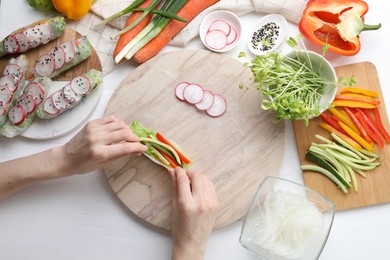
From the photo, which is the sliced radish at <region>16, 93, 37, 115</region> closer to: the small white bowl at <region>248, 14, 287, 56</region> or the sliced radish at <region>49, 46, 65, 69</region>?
the sliced radish at <region>49, 46, 65, 69</region>

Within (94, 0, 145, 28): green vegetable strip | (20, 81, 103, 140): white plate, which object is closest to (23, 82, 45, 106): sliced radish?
(20, 81, 103, 140): white plate

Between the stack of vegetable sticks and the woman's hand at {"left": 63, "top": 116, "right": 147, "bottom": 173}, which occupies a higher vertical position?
the stack of vegetable sticks

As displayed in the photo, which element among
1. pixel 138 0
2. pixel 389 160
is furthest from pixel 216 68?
pixel 389 160

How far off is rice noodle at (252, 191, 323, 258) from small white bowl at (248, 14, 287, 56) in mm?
784

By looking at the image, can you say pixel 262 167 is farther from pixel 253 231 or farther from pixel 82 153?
pixel 82 153

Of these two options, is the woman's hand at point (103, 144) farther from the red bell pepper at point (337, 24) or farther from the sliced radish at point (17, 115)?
the red bell pepper at point (337, 24)

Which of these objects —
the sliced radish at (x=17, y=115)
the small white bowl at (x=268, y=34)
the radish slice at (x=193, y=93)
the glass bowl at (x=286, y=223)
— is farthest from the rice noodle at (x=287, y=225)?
the sliced radish at (x=17, y=115)

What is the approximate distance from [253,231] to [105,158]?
746 millimetres

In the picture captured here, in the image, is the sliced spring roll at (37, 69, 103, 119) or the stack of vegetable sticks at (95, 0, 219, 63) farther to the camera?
the stack of vegetable sticks at (95, 0, 219, 63)

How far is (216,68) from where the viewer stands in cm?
266

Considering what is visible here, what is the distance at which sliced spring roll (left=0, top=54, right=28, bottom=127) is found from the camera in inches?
102

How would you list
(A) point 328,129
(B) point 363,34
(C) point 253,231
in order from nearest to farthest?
(C) point 253,231 → (A) point 328,129 → (B) point 363,34

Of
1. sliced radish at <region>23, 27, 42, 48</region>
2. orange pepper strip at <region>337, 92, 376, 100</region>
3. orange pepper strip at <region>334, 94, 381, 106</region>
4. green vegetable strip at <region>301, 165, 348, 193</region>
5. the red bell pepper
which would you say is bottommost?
green vegetable strip at <region>301, 165, 348, 193</region>

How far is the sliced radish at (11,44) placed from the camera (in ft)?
8.75
